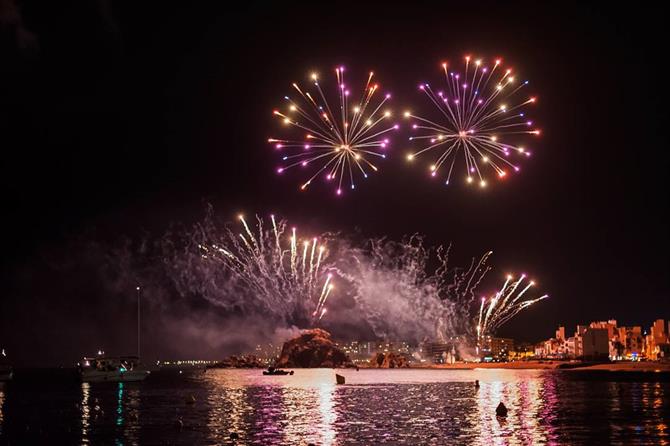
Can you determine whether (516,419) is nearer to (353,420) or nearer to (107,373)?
(353,420)

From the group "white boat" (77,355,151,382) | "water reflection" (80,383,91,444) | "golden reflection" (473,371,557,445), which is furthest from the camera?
"white boat" (77,355,151,382)

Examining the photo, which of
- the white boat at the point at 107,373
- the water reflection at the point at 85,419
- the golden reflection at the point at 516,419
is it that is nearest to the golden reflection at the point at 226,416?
the water reflection at the point at 85,419

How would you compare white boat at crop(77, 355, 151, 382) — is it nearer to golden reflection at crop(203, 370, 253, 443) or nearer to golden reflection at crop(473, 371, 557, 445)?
golden reflection at crop(203, 370, 253, 443)

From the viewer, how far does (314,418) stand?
180ft

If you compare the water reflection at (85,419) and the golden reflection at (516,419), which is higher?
the golden reflection at (516,419)

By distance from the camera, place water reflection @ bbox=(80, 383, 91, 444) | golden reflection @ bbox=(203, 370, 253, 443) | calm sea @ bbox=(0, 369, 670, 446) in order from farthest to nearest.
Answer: golden reflection @ bbox=(203, 370, 253, 443) → water reflection @ bbox=(80, 383, 91, 444) → calm sea @ bbox=(0, 369, 670, 446)

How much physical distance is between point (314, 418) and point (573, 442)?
2021cm

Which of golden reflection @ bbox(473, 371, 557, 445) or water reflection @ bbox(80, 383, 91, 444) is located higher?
golden reflection @ bbox(473, 371, 557, 445)

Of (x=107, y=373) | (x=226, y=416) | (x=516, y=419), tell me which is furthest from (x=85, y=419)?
(x=107, y=373)

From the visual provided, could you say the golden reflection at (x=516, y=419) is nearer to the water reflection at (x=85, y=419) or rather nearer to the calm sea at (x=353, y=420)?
the calm sea at (x=353, y=420)

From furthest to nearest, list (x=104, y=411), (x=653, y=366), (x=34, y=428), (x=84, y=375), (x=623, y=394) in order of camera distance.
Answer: (x=653, y=366) < (x=84, y=375) < (x=623, y=394) < (x=104, y=411) < (x=34, y=428)

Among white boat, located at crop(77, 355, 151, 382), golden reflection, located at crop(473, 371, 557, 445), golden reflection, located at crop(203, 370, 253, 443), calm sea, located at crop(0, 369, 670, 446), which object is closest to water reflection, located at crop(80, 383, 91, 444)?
calm sea, located at crop(0, 369, 670, 446)

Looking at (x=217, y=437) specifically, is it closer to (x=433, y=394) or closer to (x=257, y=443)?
(x=257, y=443)

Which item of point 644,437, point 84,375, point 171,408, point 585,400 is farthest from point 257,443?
point 84,375
